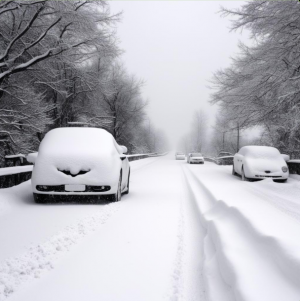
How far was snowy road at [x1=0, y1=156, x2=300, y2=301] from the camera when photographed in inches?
105

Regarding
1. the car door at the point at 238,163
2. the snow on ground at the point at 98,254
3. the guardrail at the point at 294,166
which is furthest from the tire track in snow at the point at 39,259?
the guardrail at the point at 294,166

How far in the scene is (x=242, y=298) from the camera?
7.50 ft

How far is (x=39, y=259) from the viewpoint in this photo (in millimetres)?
3502

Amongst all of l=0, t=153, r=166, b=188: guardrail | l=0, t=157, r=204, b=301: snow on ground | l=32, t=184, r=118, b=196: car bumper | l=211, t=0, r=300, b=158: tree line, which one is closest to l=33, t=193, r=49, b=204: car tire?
l=32, t=184, r=118, b=196: car bumper

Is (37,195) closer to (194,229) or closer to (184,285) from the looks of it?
(194,229)

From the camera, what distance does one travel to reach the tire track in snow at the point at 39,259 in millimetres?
2887

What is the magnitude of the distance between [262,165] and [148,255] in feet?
33.1

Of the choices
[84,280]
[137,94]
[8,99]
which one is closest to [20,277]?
[84,280]

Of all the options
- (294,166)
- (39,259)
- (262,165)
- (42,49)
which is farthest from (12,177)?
(294,166)

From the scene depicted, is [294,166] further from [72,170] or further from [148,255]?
[148,255]

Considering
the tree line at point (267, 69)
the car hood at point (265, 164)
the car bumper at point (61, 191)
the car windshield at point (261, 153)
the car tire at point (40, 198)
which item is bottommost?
the car tire at point (40, 198)

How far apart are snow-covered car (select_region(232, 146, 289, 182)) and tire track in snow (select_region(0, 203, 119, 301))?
8.95 meters

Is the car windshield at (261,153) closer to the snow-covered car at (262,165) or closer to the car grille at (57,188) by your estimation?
the snow-covered car at (262,165)

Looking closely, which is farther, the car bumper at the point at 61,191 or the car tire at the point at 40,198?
the car tire at the point at 40,198
